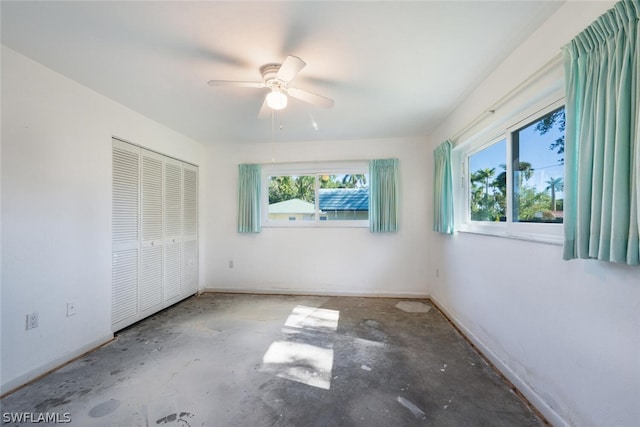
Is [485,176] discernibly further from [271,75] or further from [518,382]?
[271,75]

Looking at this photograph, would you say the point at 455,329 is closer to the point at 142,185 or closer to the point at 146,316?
the point at 146,316

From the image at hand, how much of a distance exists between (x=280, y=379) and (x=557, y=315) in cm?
179

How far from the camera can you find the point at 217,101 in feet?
8.46

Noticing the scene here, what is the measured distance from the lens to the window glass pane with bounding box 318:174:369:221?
3.96m

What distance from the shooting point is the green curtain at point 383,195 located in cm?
372

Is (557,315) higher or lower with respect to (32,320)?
higher

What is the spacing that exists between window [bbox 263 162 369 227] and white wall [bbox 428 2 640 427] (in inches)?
71.0

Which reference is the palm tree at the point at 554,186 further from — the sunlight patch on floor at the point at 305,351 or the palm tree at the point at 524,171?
the sunlight patch on floor at the point at 305,351

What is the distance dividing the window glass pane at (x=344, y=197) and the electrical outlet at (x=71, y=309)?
2863mm

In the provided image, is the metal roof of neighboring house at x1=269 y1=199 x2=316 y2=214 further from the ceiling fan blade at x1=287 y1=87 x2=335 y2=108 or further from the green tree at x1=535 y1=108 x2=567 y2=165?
the green tree at x1=535 y1=108 x2=567 y2=165

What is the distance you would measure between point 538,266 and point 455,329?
144 cm

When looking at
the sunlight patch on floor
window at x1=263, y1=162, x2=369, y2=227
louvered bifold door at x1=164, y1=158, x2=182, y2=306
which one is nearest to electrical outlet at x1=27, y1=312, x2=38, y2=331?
louvered bifold door at x1=164, y1=158, x2=182, y2=306

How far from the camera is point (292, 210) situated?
13.4 ft


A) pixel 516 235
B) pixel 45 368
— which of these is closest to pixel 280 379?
pixel 45 368
